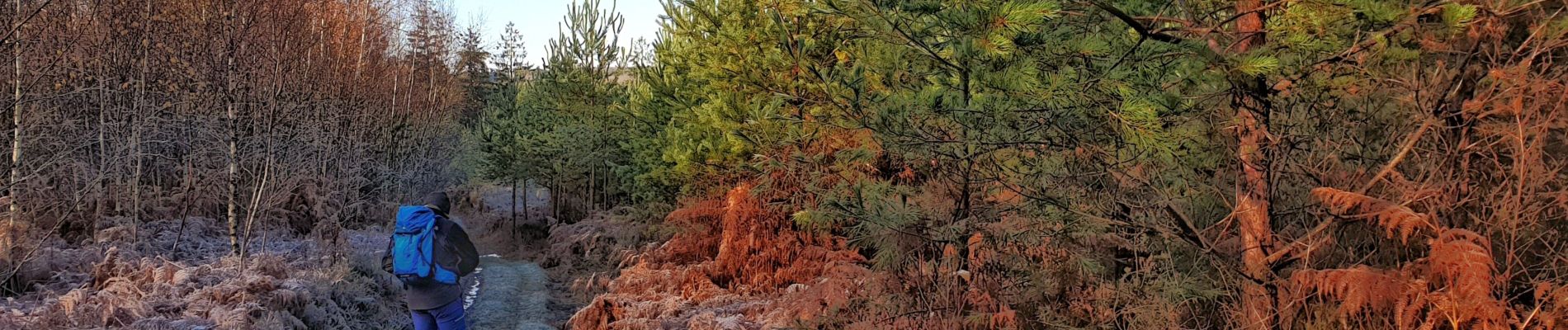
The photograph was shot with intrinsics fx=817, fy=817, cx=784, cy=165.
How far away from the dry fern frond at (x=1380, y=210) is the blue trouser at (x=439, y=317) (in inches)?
239

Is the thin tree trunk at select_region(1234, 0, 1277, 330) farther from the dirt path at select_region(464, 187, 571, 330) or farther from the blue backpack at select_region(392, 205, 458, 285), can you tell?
the dirt path at select_region(464, 187, 571, 330)

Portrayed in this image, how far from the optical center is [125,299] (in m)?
7.64

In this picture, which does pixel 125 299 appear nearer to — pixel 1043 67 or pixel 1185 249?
pixel 1043 67

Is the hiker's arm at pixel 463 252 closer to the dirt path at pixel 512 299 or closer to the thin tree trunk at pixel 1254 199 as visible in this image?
the dirt path at pixel 512 299

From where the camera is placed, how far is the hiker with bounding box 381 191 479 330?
645 centimetres

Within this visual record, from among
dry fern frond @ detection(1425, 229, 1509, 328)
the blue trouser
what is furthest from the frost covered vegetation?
the blue trouser

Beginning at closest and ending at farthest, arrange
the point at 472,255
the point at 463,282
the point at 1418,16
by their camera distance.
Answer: the point at 1418,16 → the point at 472,255 → the point at 463,282

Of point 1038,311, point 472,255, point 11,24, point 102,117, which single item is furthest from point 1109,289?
point 102,117

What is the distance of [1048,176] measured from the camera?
5375mm

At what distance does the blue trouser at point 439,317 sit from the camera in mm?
6648

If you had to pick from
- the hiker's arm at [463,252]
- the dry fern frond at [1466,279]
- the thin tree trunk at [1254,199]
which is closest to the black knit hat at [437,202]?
the hiker's arm at [463,252]

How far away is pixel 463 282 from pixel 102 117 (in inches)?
212

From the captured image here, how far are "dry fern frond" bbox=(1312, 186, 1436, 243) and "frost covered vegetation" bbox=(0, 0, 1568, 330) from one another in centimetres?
2

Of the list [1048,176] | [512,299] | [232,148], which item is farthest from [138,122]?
[1048,176]
